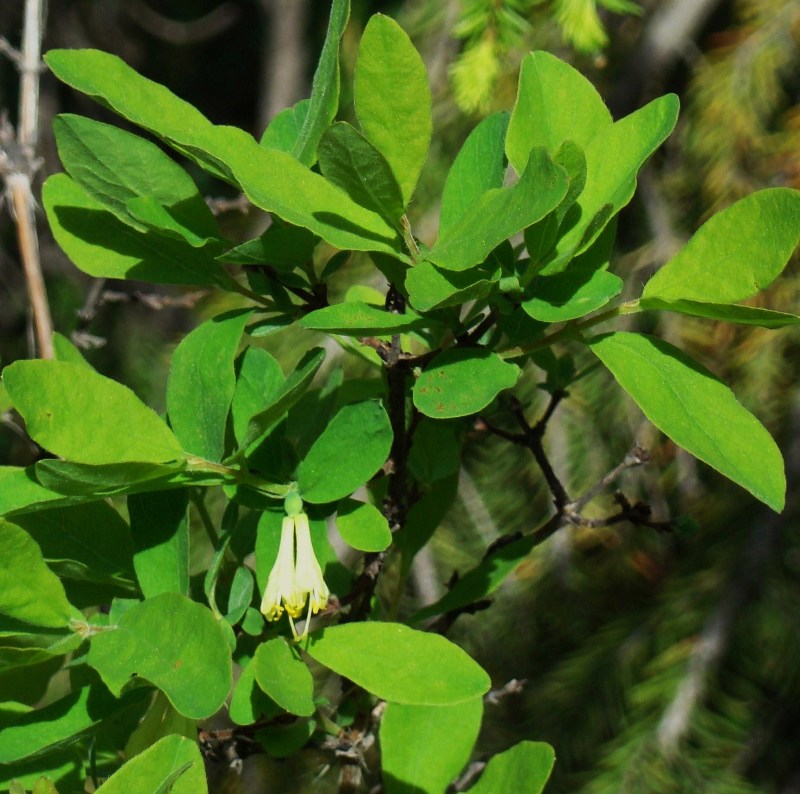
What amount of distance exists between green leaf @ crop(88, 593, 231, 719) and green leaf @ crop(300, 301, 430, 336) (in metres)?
0.11

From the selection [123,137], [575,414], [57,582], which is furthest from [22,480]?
[575,414]

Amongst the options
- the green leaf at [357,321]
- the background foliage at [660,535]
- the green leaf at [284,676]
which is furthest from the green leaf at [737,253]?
the background foliage at [660,535]

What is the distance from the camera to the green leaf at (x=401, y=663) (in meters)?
0.35

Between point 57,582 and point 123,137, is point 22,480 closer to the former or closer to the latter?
point 57,582

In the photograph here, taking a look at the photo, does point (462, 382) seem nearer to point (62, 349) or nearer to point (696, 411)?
point (696, 411)

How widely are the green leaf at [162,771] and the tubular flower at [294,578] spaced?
2.2 inches

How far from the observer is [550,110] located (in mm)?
382

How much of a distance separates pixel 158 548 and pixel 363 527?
89 millimetres

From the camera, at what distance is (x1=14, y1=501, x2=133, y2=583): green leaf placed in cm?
40

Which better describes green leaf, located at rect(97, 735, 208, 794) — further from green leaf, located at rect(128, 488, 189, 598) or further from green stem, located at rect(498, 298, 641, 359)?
green stem, located at rect(498, 298, 641, 359)

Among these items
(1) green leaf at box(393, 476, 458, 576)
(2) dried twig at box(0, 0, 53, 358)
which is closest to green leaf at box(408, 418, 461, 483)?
(1) green leaf at box(393, 476, 458, 576)

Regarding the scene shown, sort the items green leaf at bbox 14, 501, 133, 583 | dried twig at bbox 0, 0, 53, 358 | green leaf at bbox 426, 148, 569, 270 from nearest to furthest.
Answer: green leaf at bbox 426, 148, 569, 270 → green leaf at bbox 14, 501, 133, 583 → dried twig at bbox 0, 0, 53, 358

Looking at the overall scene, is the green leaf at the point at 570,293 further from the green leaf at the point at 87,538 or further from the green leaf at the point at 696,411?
the green leaf at the point at 87,538

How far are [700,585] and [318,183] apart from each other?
780 mm
